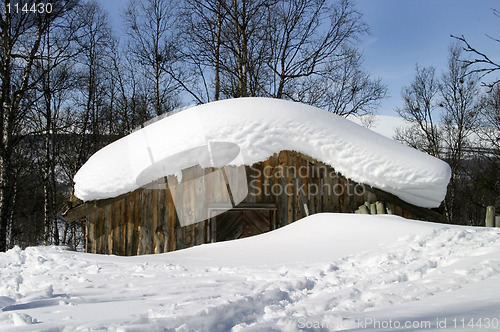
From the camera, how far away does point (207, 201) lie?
8.30 metres

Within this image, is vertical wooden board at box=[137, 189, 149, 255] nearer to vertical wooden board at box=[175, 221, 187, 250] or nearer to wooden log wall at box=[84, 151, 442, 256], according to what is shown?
wooden log wall at box=[84, 151, 442, 256]

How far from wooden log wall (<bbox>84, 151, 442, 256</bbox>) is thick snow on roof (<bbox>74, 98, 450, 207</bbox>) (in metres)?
0.24

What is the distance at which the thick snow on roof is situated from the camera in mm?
8086

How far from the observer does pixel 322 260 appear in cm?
496

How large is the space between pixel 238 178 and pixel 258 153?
0.65m

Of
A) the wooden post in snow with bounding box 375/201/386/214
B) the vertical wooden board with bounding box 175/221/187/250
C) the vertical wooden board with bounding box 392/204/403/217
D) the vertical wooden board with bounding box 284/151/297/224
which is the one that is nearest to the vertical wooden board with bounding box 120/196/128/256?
the vertical wooden board with bounding box 175/221/187/250

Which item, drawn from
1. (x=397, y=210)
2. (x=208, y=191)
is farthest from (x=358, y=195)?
(x=208, y=191)

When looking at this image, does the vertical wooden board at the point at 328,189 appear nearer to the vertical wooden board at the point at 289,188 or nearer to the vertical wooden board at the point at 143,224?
the vertical wooden board at the point at 289,188

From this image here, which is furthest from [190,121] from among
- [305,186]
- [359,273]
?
[359,273]

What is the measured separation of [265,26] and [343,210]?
1101 cm

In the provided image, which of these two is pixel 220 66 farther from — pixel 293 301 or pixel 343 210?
pixel 293 301

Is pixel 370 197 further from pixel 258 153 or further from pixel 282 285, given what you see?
pixel 282 285

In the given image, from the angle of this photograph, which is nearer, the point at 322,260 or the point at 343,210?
the point at 322,260

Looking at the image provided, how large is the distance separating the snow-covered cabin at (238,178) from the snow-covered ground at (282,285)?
201 centimetres
